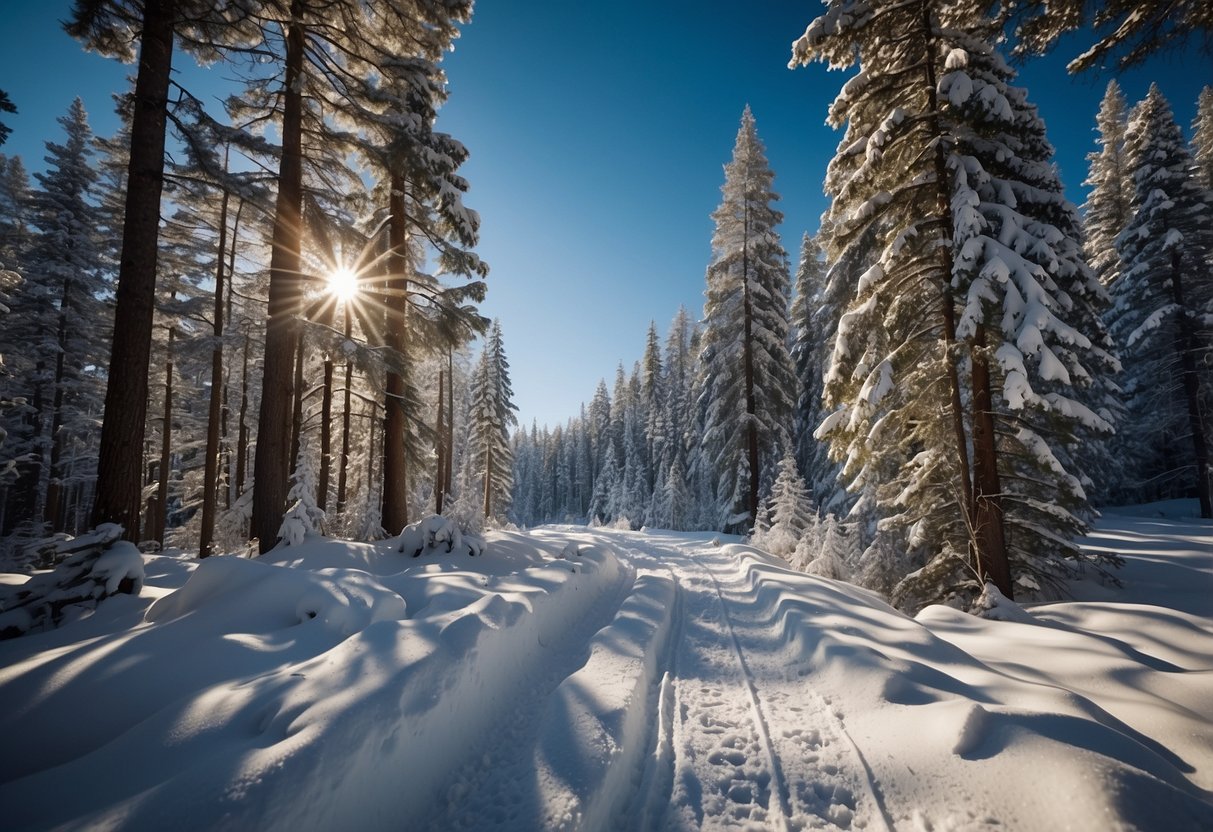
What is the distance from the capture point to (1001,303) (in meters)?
6.45

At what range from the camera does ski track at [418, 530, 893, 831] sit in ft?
8.32

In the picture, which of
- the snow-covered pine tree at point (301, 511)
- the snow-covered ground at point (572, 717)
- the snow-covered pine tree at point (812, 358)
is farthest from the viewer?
the snow-covered pine tree at point (812, 358)

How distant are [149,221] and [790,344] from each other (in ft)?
97.3

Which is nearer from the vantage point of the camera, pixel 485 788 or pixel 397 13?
pixel 485 788

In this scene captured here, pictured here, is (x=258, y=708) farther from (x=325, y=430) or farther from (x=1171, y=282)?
(x=1171, y=282)

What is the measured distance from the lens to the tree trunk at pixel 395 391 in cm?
1032

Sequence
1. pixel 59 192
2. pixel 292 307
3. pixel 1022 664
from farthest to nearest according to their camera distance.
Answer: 1. pixel 59 192
2. pixel 292 307
3. pixel 1022 664

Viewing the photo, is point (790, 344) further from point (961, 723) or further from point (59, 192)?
point (59, 192)

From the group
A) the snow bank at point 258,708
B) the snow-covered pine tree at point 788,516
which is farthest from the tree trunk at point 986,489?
the snow bank at point 258,708

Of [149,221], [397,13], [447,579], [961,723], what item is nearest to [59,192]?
[397,13]

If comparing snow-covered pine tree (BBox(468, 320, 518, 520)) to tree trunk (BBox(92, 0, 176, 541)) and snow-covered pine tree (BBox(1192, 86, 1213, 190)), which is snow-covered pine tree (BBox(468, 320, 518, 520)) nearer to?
tree trunk (BBox(92, 0, 176, 541))

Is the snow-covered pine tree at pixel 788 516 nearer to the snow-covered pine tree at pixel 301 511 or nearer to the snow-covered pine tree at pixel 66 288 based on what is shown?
the snow-covered pine tree at pixel 301 511

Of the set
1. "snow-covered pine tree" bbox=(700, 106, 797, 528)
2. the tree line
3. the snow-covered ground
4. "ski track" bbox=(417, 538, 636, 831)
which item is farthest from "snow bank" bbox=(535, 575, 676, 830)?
"snow-covered pine tree" bbox=(700, 106, 797, 528)

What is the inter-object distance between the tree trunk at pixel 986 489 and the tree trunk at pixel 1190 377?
2009 cm
